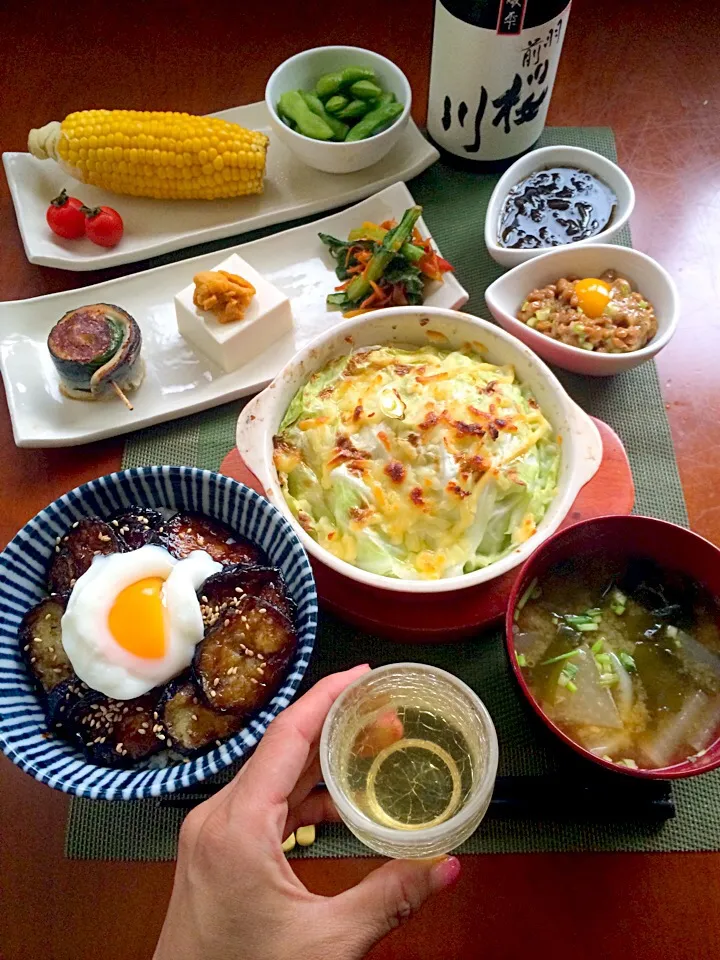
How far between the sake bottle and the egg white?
1752mm

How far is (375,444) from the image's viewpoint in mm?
1837

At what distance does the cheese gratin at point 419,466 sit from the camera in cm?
177

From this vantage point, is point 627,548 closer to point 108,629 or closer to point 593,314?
point 593,314

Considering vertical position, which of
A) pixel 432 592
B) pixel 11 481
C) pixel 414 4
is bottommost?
pixel 11 481

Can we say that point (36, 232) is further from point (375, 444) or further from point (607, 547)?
point (607, 547)

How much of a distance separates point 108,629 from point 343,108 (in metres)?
1.96

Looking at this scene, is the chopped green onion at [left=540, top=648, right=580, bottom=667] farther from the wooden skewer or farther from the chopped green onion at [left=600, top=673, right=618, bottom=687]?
the wooden skewer

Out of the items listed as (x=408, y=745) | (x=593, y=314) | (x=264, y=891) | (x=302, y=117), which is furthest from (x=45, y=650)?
(x=302, y=117)

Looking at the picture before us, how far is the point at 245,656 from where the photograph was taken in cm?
147

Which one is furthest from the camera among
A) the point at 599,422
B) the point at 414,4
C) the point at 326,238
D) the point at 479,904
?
the point at 414,4

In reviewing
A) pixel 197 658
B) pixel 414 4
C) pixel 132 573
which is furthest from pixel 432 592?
pixel 414 4

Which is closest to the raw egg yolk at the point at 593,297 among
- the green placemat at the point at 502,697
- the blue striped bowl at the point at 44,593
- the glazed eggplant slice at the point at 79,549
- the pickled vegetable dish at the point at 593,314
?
the pickled vegetable dish at the point at 593,314

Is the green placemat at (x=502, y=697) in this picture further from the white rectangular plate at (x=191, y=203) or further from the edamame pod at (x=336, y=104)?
the edamame pod at (x=336, y=104)

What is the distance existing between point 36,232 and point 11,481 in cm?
90
